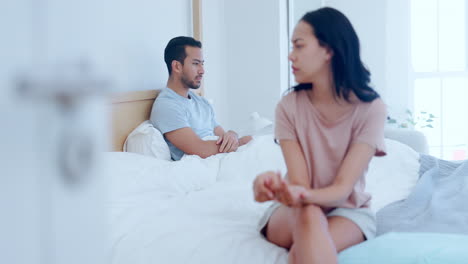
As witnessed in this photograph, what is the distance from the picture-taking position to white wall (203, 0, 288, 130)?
340 centimetres

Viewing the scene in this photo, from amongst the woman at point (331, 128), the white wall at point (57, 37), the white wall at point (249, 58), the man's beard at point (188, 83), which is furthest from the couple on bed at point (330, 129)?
the white wall at point (249, 58)

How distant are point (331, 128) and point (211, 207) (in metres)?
0.40

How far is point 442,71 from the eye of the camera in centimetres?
415

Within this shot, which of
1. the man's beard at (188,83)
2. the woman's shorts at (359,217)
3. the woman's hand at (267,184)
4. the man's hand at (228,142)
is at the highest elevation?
the man's beard at (188,83)

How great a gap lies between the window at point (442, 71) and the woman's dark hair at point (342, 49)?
317 centimetres

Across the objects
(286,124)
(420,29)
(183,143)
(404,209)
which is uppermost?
(420,29)

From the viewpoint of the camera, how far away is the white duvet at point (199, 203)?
3.51ft

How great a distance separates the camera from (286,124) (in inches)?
45.4

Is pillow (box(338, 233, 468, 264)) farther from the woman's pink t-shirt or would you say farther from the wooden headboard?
the wooden headboard

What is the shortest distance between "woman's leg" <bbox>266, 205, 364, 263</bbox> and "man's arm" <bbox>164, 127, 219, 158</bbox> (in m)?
0.85

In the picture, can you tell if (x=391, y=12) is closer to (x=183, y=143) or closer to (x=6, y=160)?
(x=183, y=143)

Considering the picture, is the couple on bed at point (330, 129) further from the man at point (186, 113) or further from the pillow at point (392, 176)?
the man at point (186, 113)

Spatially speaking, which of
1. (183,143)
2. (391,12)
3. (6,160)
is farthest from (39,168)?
(391,12)

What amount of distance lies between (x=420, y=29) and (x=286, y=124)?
10.8ft
